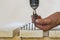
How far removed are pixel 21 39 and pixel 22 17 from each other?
0.57 meters

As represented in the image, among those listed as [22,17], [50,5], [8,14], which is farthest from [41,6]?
[8,14]

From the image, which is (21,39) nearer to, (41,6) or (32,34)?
(32,34)

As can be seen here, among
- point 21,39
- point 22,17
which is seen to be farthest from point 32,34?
point 22,17

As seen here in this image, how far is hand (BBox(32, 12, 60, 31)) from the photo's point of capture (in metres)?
0.77

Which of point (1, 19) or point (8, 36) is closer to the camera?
point (8, 36)

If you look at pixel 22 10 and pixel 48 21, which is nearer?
pixel 48 21

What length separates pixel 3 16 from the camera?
4.39ft

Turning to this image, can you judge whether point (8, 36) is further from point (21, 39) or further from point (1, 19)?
point (1, 19)

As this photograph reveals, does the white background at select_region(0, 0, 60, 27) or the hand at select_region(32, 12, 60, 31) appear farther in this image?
the white background at select_region(0, 0, 60, 27)

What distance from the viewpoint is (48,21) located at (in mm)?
767

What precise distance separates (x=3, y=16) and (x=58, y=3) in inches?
19.3

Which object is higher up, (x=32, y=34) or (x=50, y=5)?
(x=50, y=5)

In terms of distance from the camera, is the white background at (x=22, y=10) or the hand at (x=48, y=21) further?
the white background at (x=22, y=10)

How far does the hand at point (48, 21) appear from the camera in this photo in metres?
0.77
